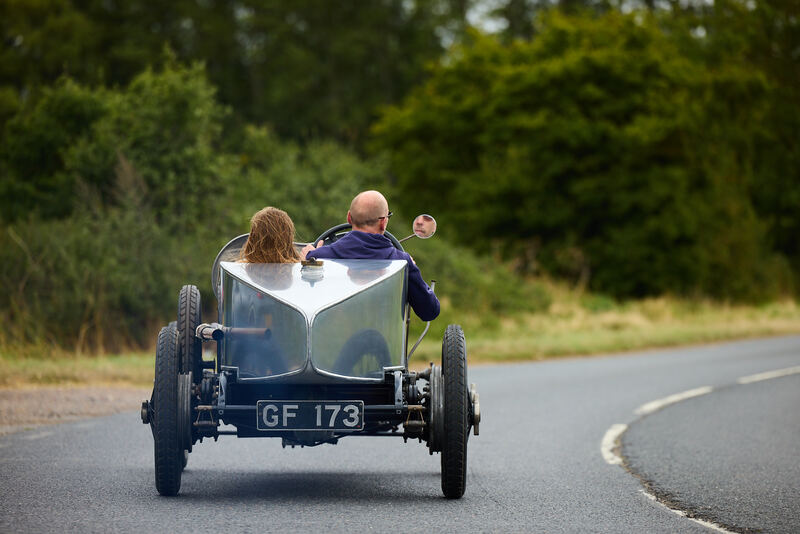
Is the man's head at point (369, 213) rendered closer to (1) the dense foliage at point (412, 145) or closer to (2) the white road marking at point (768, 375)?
(2) the white road marking at point (768, 375)

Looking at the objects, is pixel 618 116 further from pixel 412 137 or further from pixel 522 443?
pixel 522 443

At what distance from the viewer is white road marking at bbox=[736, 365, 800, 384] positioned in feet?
52.6

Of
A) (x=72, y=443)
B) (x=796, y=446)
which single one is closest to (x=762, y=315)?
(x=796, y=446)

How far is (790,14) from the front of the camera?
4850 centimetres

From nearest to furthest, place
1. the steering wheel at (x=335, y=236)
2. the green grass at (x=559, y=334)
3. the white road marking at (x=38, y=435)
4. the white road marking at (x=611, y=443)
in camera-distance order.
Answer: the steering wheel at (x=335, y=236), the white road marking at (x=611, y=443), the white road marking at (x=38, y=435), the green grass at (x=559, y=334)

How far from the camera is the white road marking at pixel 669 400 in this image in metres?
→ 12.4

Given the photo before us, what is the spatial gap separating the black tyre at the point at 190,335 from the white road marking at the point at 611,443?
3.48 m

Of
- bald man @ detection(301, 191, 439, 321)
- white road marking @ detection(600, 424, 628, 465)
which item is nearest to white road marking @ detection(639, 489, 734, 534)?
white road marking @ detection(600, 424, 628, 465)

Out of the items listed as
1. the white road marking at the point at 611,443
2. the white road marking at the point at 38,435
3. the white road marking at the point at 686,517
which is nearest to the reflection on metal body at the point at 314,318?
the white road marking at the point at 686,517

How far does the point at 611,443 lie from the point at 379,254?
3.82 m

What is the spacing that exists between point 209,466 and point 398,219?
2420 centimetres

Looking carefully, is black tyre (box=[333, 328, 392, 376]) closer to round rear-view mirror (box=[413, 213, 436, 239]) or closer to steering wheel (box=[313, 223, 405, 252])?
round rear-view mirror (box=[413, 213, 436, 239])

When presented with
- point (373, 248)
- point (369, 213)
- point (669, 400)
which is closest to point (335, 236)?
→ point (369, 213)

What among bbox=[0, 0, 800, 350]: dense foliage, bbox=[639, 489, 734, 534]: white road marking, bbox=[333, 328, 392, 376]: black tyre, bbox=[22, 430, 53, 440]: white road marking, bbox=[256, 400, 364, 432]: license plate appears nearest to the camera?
bbox=[639, 489, 734, 534]: white road marking
